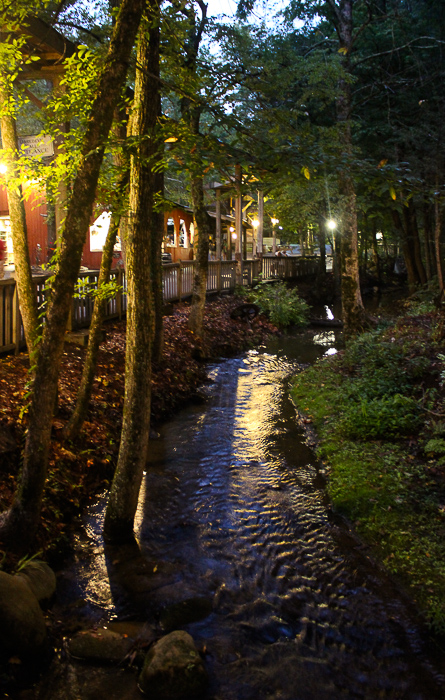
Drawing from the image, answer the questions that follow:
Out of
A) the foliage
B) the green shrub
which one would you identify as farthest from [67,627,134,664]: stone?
the foliage

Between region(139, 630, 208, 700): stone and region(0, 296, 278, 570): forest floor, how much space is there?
1571 millimetres

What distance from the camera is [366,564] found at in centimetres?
543

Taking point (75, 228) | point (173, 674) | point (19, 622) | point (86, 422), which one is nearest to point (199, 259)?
point (86, 422)

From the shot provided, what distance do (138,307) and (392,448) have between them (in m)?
4.45

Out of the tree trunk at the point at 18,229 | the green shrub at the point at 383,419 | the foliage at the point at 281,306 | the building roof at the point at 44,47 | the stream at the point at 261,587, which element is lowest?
the stream at the point at 261,587

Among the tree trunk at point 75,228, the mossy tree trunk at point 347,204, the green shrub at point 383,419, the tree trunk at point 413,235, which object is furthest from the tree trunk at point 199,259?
the tree trunk at point 413,235

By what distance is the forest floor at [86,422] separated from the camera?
5.70m

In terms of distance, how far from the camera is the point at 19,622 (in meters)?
3.82

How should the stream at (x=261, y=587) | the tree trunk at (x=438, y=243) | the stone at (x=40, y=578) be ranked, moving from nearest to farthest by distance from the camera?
the stream at (x=261, y=587), the stone at (x=40, y=578), the tree trunk at (x=438, y=243)

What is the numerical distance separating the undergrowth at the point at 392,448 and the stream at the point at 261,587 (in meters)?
0.27

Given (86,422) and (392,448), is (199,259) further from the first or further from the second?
(392,448)

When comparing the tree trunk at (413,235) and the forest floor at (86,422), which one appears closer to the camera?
the forest floor at (86,422)

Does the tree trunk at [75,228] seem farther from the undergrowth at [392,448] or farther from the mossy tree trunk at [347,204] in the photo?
the mossy tree trunk at [347,204]

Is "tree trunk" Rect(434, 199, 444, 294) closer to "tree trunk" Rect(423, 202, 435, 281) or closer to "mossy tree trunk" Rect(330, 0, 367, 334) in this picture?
"mossy tree trunk" Rect(330, 0, 367, 334)
